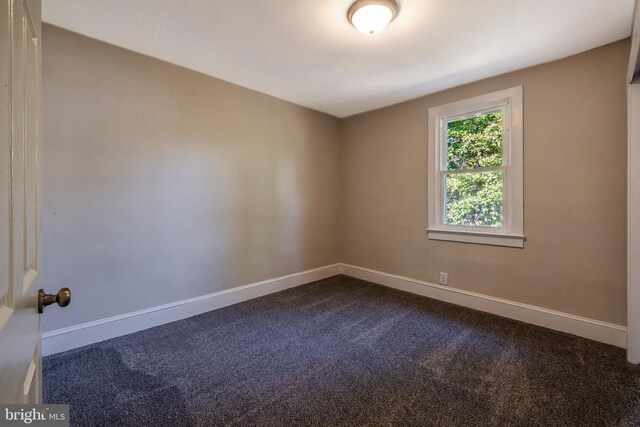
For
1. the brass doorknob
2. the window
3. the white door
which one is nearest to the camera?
the white door

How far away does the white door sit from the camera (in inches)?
22.5

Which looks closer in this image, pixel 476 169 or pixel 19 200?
pixel 19 200

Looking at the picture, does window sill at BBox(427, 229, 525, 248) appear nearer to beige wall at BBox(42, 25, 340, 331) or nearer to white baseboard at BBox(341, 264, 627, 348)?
white baseboard at BBox(341, 264, 627, 348)

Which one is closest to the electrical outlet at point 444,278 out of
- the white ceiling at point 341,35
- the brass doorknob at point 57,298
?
the white ceiling at point 341,35

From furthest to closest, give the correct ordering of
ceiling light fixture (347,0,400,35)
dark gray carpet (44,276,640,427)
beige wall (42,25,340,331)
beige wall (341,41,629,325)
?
1. beige wall (341,41,629,325)
2. beige wall (42,25,340,331)
3. ceiling light fixture (347,0,400,35)
4. dark gray carpet (44,276,640,427)

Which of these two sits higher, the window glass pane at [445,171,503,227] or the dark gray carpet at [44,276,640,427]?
the window glass pane at [445,171,503,227]

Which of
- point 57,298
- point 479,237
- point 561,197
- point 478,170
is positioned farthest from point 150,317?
point 561,197

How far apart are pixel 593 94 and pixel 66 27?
13.3 ft

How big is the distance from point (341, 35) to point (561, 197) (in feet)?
7.45

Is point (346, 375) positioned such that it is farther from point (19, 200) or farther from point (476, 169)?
point (476, 169)

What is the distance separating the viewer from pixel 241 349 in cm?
219

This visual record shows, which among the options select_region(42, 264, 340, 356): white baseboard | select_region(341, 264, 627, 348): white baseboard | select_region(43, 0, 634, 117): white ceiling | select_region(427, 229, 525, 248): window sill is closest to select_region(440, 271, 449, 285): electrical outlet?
select_region(341, 264, 627, 348): white baseboard

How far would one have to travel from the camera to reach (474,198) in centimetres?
299

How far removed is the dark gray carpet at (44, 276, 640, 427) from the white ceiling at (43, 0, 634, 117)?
2.34 meters
